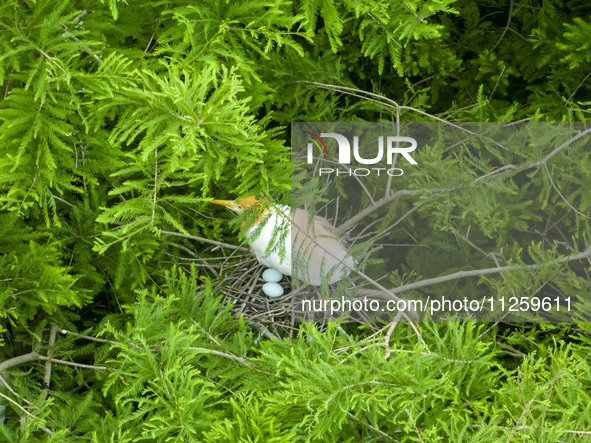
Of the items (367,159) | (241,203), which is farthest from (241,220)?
(367,159)

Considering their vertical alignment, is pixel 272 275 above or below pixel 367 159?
below

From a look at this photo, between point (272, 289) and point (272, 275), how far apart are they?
0.03 metres

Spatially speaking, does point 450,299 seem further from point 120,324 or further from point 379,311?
point 120,324

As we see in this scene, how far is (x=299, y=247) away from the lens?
1093 mm

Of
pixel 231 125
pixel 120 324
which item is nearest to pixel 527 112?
pixel 231 125

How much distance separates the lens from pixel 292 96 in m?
1.24

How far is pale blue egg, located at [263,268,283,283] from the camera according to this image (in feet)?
3.84

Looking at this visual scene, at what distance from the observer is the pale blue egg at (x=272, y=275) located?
1.17 m

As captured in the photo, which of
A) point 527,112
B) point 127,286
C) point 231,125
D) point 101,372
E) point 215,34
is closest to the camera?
point 231,125

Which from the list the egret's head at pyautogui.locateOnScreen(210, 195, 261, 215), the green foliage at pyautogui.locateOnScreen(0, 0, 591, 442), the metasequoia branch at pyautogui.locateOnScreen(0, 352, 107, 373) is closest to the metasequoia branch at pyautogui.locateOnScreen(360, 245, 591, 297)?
the green foliage at pyautogui.locateOnScreen(0, 0, 591, 442)

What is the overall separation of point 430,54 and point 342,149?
0.36m

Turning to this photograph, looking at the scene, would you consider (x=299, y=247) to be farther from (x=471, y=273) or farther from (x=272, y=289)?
(x=471, y=273)

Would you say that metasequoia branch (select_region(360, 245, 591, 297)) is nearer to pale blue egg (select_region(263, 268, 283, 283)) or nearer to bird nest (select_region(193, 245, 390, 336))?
bird nest (select_region(193, 245, 390, 336))

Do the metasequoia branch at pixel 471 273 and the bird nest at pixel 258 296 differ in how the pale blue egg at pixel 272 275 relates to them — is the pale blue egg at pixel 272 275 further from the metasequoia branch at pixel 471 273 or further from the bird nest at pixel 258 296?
the metasequoia branch at pixel 471 273
